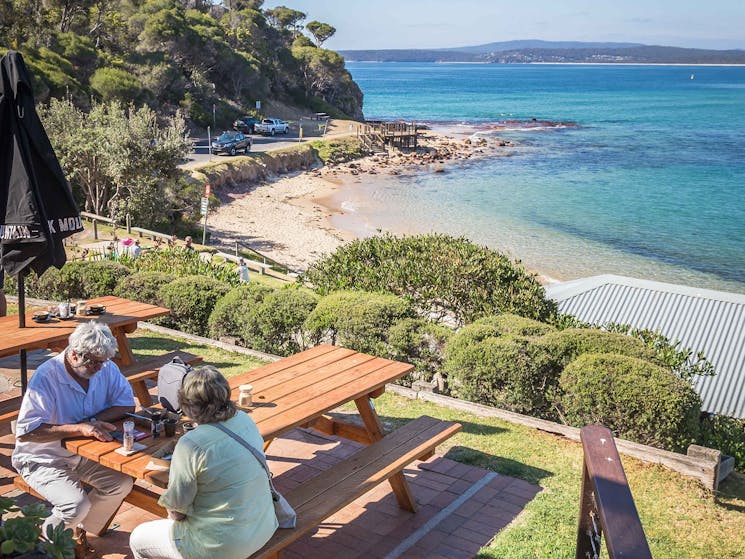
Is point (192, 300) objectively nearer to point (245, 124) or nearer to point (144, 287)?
point (144, 287)

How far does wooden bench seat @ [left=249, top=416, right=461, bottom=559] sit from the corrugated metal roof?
6.43m

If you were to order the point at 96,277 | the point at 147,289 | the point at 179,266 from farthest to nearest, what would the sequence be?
the point at 179,266
the point at 96,277
the point at 147,289

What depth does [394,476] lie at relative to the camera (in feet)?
16.8

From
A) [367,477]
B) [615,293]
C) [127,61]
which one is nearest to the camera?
[367,477]

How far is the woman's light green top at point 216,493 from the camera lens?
3551 mm

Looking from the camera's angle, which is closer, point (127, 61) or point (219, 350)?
point (219, 350)

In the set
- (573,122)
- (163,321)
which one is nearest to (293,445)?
(163,321)

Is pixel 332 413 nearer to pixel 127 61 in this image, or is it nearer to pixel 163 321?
pixel 163 321

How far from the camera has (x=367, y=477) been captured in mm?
4793

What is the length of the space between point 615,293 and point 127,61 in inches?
1823

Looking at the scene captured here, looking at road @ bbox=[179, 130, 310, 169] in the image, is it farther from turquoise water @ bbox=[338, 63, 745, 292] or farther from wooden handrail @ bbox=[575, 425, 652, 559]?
wooden handrail @ bbox=[575, 425, 652, 559]

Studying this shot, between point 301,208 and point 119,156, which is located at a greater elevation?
point 119,156

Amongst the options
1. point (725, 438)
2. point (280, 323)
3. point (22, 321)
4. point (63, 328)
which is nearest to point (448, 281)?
point (280, 323)

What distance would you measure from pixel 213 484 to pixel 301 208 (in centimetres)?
3442
